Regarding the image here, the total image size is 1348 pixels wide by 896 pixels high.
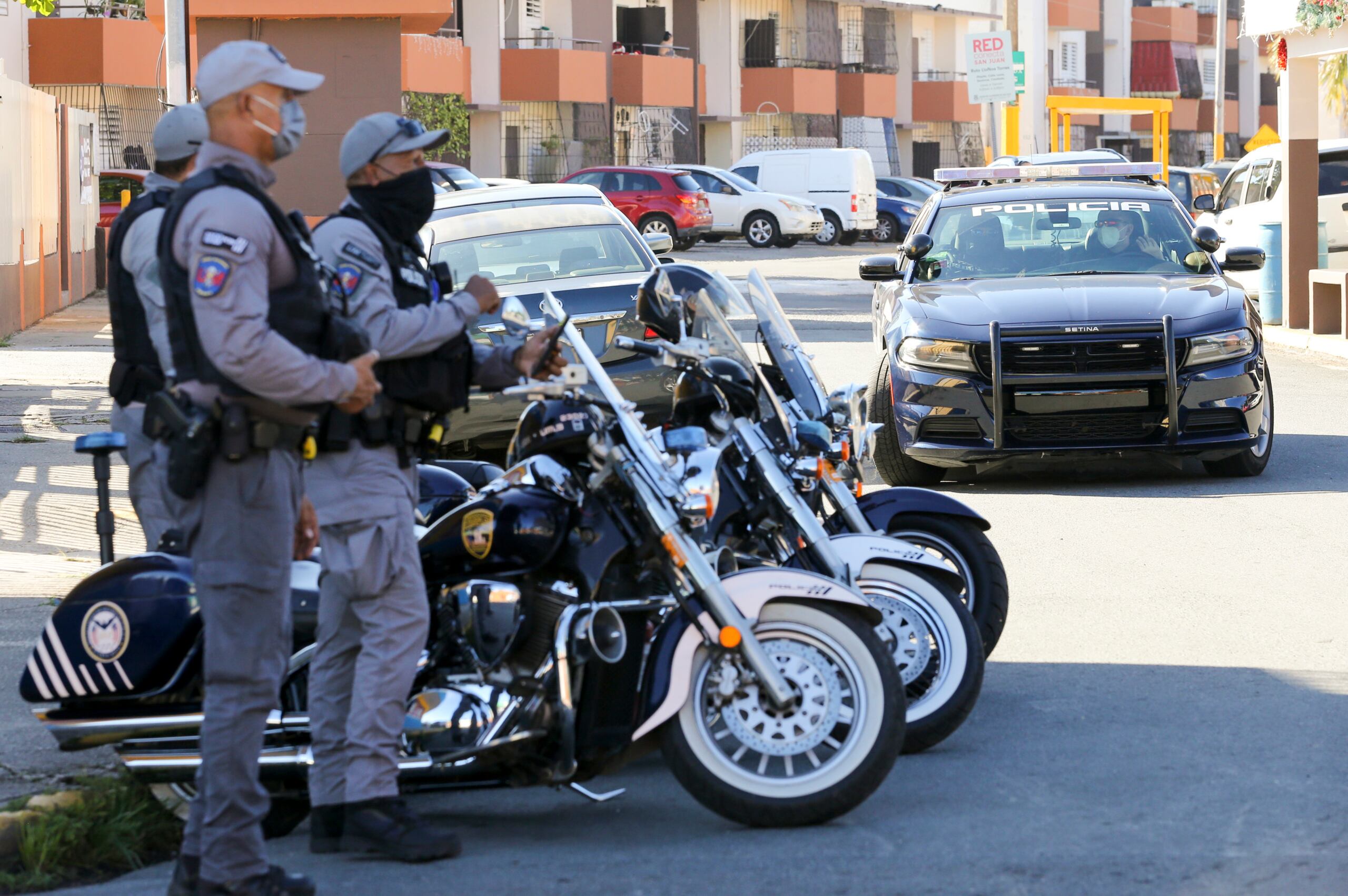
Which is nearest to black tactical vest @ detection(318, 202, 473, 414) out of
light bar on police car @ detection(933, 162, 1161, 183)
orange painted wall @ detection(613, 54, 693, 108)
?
light bar on police car @ detection(933, 162, 1161, 183)

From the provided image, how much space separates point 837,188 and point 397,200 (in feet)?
125

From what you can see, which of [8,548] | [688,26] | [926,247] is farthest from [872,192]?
[8,548]

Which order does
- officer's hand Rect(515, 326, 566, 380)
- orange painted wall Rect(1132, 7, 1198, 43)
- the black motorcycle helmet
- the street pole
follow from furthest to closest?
orange painted wall Rect(1132, 7, 1198, 43) → the street pole → the black motorcycle helmet → officer's hand Rect(515, 326, 566, 380)

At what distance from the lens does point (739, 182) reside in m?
41.2

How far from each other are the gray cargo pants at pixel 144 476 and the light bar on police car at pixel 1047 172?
750cm

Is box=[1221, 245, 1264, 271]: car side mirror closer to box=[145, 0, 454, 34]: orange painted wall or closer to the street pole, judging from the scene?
the street pole

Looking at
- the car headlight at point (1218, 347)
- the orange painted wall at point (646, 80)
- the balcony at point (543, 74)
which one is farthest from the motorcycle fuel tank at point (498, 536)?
the orange painted wall at point (646, 80)

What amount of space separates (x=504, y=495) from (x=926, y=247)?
22.4 ft

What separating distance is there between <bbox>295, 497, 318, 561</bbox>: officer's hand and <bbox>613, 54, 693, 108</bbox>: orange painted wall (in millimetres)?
48916

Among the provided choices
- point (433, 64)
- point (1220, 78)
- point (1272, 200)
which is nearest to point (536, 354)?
point (1272, 200)

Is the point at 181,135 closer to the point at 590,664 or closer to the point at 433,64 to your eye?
the point at 590,664

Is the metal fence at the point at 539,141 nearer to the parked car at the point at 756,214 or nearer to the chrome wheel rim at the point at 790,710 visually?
the parked car at the point at 756,214

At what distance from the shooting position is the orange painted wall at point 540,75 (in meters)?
48.9

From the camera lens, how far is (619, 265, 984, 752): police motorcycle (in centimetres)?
528
